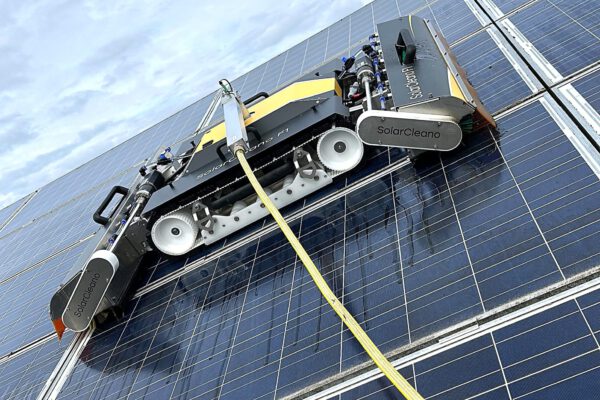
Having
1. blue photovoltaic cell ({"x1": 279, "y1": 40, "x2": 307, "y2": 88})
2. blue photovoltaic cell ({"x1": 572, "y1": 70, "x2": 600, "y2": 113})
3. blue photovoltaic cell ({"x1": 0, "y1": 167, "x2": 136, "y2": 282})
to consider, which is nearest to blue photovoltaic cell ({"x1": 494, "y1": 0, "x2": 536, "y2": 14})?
blue photovoltaic cell ({"x1": 572, "y1": 70, "x2": 600, "y2": 113})

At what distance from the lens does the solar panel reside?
14.6 ft

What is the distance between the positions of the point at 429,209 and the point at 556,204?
142cm

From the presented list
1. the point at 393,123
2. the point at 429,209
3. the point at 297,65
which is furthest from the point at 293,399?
the point at 297,65

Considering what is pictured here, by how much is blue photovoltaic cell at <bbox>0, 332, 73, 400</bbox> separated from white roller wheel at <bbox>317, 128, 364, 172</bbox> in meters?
4.64

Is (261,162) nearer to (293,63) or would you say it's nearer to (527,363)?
(527,363)

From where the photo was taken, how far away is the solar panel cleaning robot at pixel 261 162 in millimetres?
8086

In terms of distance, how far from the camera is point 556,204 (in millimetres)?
5355

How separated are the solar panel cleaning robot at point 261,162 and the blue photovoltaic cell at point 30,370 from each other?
14.3 inches

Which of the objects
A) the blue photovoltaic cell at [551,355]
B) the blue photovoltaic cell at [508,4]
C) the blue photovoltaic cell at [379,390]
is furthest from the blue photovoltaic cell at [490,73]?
the blue photovoltaic cell at [379,390]

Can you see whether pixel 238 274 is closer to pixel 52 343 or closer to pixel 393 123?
pixel 393 123

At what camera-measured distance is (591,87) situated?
6.82 m

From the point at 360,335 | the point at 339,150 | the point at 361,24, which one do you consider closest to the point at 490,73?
the point at 339,150

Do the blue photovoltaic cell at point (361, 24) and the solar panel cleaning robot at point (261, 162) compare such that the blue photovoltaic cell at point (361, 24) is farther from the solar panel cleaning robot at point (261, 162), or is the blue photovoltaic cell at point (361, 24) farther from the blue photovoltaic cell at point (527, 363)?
the blue photovoltaic cell at point (527, 363)

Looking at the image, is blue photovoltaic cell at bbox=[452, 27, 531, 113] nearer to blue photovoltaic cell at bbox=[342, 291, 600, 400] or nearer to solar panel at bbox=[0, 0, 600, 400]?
solar panel at bbox=[0, 0, 600, 400]
